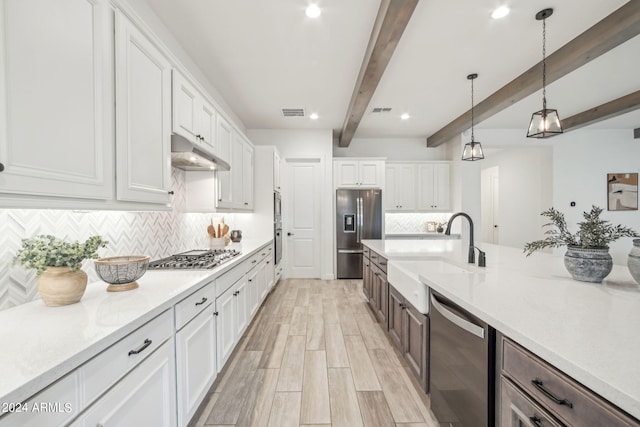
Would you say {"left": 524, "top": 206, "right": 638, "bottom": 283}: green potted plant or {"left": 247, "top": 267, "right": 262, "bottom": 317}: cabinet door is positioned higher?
{"left": 524, "top": 206, "right": 638, "bottom": 283}: green potted plant

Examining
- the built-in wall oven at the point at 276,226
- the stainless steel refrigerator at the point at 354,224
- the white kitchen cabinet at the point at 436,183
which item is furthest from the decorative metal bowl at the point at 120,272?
the white kitchen cabinet at the point at 436,183

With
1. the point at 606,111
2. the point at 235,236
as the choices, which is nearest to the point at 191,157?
the point at 235,236

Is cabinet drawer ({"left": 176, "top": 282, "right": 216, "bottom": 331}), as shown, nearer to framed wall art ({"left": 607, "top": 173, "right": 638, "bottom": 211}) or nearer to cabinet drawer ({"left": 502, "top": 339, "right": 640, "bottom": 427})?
cabinet drawer ({"left": 502, "top": 339, "right": 640, "bottom": 427})

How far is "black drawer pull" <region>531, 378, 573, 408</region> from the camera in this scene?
0.71 metres

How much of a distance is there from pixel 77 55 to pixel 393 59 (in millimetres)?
2734

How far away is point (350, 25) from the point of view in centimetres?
232

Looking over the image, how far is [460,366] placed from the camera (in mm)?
1243

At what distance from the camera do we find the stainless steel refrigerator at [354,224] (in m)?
5.08

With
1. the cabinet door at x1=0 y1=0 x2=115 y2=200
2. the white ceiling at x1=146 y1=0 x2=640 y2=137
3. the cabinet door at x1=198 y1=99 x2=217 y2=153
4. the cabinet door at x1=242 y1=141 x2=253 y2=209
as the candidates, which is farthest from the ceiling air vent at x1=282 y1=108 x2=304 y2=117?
the cabinet door at x1=0 y1=0 x2=115 y2=200

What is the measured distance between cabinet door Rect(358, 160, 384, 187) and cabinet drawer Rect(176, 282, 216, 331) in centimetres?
396

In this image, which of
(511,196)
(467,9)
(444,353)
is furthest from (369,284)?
(511,196)

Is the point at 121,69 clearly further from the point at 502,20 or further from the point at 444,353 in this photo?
the point at 502,20

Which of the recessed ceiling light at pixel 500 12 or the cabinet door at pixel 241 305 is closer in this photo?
the recessed ceiling light at pixel 500 12

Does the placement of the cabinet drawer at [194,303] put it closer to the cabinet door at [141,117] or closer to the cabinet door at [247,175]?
the cabinet door at [141,117]
